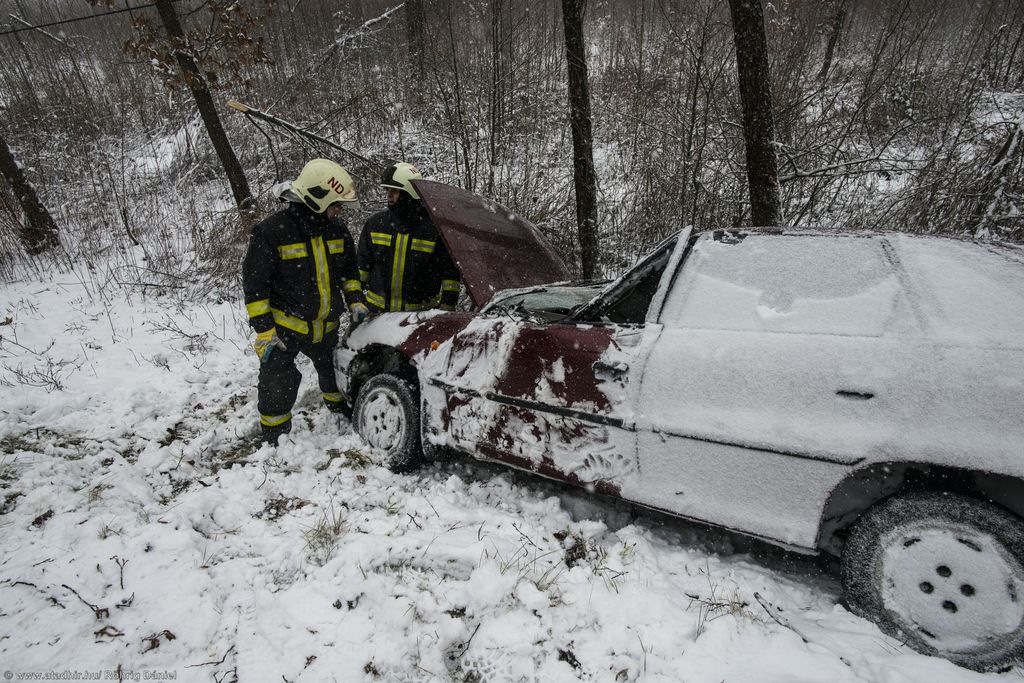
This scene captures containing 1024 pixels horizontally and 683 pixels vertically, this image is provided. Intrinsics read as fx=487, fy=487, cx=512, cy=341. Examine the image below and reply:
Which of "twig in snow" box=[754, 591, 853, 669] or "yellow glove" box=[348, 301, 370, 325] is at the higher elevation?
"yellow glove" box=[348, 301, 370, 325]

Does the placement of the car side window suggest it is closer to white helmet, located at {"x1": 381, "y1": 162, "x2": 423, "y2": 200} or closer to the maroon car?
the maroon car

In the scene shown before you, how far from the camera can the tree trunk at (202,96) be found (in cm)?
606

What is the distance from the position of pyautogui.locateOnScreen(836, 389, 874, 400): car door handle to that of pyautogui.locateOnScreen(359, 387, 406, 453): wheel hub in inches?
89.1

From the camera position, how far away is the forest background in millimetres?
5410

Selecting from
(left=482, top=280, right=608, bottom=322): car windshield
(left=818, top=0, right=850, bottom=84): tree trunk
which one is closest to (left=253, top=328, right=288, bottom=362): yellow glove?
(left=482, top=280, right=608, bottom=322): car windshield

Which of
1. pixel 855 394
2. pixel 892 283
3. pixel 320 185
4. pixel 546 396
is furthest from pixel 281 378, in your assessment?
pixel 892 283

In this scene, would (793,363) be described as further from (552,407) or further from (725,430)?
(552,407)

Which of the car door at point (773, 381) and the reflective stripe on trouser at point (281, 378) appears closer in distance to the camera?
the car door at point (773, 381)

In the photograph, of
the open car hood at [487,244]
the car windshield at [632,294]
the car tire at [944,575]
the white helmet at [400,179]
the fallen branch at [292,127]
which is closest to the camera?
the car tire at [944,575]

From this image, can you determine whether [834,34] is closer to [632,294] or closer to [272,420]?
[632,294]

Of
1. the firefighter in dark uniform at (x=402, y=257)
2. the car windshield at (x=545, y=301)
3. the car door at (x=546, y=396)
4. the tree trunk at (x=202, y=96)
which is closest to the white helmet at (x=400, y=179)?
the firefighter in dark uniform at (x=402, y=257)

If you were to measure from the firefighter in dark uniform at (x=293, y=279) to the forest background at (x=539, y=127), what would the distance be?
106 inches

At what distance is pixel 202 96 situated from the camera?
21.7 feet

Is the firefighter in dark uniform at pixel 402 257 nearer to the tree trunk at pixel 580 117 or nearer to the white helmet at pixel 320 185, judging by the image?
the white helmet at pixel 320 185
